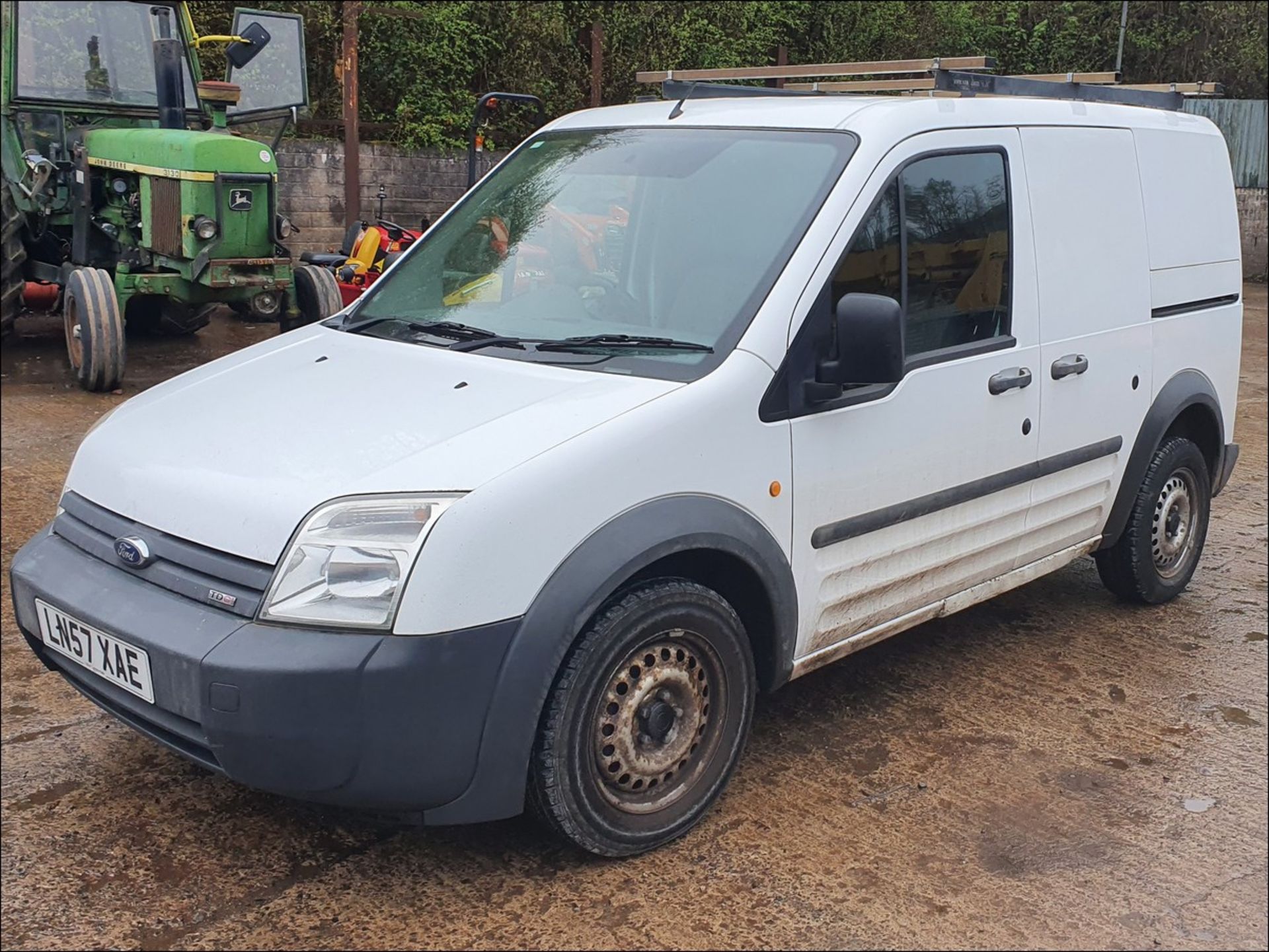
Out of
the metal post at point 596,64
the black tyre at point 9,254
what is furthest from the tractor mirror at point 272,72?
the metal post at point 596,64

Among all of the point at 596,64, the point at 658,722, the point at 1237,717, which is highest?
the point at 596,64

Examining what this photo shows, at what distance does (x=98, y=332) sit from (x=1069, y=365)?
21.7ft

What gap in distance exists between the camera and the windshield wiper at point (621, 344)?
3.40 m

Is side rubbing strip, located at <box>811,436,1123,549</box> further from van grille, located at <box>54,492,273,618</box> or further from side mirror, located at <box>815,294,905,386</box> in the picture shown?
van grille, located at <box>54,492,273,618</box>

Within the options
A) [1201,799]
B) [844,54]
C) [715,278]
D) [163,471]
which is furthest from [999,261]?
[844,54]

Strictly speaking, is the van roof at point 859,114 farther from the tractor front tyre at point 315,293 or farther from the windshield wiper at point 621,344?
the tractor front tyre at point 315,293

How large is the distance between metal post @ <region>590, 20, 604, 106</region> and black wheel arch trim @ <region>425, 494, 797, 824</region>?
39.3 ft

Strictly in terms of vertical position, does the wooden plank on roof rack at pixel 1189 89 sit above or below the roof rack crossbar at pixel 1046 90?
above

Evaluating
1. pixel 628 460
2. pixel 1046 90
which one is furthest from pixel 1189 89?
pixel 628 460

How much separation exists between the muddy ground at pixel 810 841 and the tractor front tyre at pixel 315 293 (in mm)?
4994

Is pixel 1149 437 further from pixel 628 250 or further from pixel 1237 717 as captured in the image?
pixel 628 250

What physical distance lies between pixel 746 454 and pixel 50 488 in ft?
14.4

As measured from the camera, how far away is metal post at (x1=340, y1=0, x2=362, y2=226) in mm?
12234

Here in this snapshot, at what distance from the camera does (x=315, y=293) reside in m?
9.53
